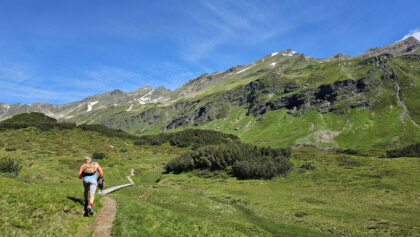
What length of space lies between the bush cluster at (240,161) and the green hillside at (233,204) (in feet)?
7.95

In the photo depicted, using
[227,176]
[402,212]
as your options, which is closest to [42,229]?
[402,212]

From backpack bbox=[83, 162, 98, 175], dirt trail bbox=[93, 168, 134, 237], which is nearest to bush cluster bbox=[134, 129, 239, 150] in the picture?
dirt trail bbox=[93, 168, 134, 237]

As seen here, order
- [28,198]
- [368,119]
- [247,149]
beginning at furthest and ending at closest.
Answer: [368,119], [247,149], [28,198]

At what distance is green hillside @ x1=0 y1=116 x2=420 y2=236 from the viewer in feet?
44.1

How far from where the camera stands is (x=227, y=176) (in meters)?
61.7

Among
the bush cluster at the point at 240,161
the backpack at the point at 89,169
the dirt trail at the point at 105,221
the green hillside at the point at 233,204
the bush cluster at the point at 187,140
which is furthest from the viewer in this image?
the bush cluster at the point at 187,140

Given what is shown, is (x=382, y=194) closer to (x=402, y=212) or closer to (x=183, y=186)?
(x=402, y=212)

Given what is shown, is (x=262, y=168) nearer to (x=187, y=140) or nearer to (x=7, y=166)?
(x=7, y=166)

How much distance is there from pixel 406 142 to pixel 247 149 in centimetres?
13472

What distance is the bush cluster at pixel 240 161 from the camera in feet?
183

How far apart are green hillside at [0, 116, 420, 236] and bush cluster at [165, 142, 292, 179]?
2424 millimetres

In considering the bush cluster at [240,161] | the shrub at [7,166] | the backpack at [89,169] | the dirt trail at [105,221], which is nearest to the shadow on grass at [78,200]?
the dirt trail at [105,221]

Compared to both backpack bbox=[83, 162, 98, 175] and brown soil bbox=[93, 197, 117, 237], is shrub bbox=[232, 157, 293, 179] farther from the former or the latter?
backpack bbox=[83, 162, 98, 175]

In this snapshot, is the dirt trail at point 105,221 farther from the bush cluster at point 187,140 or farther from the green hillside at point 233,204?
the bush cluster at point 187,140
